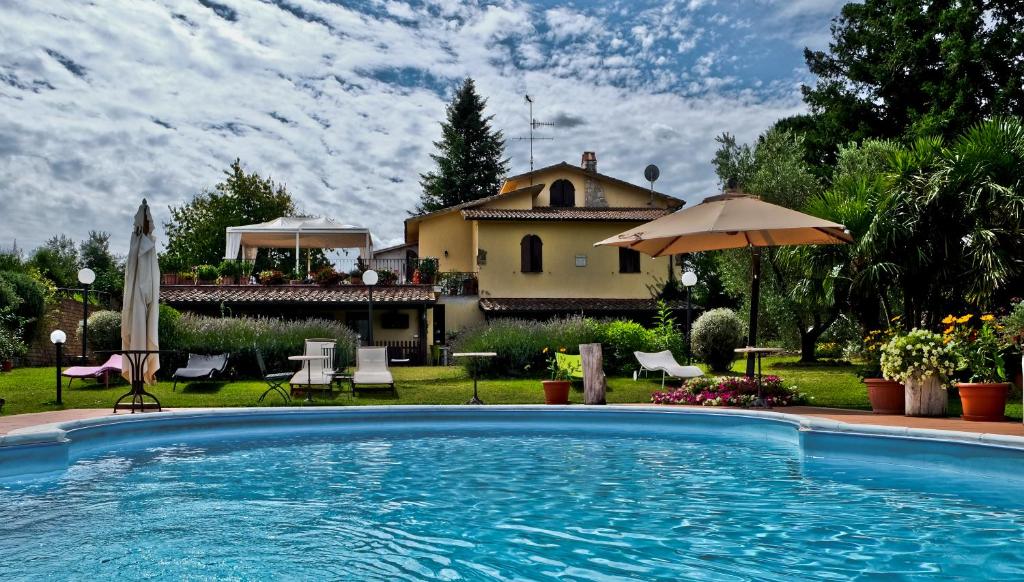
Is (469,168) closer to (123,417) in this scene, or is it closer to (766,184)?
(766,184)

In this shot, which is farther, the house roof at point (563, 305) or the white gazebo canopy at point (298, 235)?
the house roof at point (563, 305)

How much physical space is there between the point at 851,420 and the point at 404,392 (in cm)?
751

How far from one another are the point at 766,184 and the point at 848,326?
14.2 ft

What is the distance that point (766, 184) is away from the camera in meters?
21.7

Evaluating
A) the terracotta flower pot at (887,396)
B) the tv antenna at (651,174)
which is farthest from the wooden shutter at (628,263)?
the terracotta flower pot at (887,396)

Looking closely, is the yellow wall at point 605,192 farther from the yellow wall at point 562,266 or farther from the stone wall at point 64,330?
the stone wall at point 64,330

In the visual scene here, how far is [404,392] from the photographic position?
45.6 ft

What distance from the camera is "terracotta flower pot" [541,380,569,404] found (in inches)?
474

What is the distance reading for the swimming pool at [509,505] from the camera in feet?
13.5

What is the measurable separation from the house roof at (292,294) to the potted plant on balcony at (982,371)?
16359 mm

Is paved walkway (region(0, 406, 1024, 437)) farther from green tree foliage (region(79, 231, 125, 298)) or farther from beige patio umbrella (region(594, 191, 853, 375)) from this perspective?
green tree foliage (region(79, 231, 125, 298))

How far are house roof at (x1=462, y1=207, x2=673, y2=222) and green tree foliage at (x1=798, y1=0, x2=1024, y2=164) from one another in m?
5.95

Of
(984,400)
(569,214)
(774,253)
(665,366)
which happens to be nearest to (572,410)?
(665,366)

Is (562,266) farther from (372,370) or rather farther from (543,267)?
(372,370)
